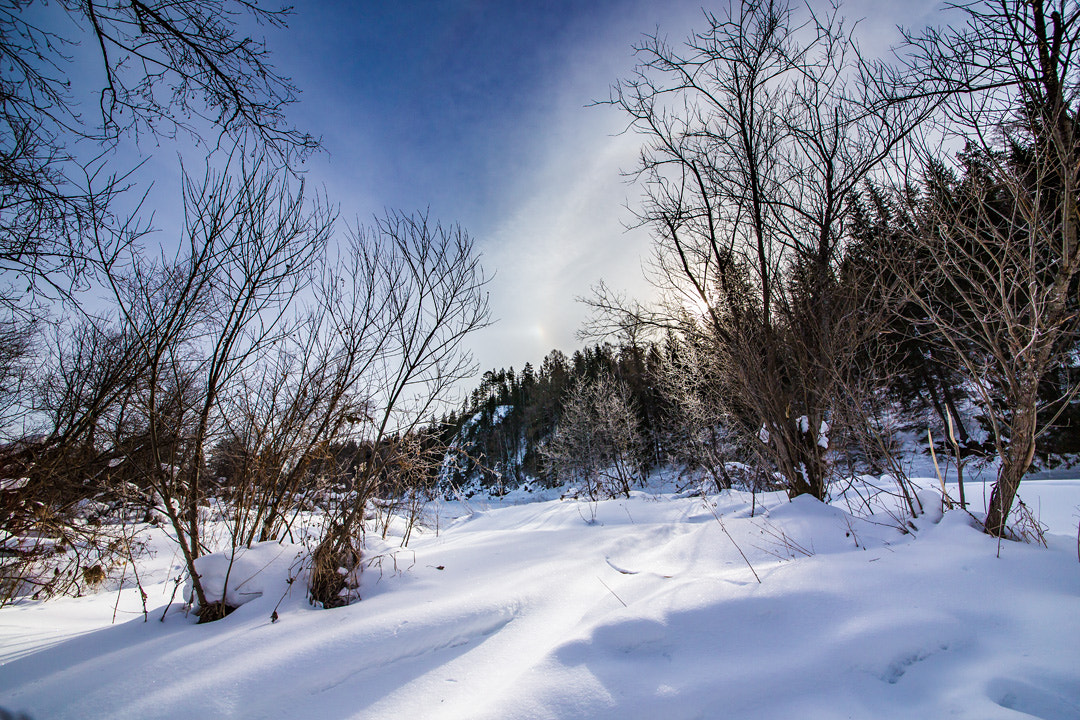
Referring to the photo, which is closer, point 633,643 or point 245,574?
point 633,643

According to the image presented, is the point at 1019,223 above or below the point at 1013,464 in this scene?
above

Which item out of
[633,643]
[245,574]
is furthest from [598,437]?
[633,643]

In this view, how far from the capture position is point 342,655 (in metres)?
2.16

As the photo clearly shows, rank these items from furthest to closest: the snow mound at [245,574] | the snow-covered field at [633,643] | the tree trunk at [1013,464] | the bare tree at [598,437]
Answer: the bare tree at [598,437]
the snow mound at [245,574]
the tree trunk at [1013,464]
the snow-covered field at [633,643]

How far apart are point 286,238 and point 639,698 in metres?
4.25

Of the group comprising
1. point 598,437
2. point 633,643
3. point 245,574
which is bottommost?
point 633,643

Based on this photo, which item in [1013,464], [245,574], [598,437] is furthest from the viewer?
[598,437]

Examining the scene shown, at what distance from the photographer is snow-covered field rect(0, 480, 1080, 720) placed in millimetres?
1463

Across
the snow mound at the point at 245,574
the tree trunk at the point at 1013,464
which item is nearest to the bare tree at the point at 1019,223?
the tree trunk at the point at 1013,464

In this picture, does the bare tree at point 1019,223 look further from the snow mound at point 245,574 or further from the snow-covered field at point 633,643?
the snow mound at point 245,574

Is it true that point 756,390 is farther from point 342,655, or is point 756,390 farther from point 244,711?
point 244,711

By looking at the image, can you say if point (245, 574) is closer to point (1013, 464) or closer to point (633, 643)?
point (633, 643)

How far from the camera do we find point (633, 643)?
1.93 meters

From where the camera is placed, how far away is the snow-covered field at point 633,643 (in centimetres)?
146
